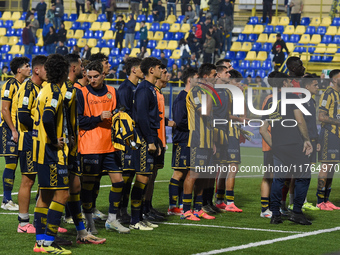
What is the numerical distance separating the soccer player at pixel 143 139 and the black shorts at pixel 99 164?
0.43m

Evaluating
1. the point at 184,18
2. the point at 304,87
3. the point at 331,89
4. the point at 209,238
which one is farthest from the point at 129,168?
the point at 184,18

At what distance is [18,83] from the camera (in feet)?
28.6

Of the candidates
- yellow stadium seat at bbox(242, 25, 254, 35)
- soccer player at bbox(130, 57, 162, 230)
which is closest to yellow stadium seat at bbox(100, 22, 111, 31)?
yellow stadium seat at bbox(242, 25, 254, 35)

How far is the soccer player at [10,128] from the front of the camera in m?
8.66

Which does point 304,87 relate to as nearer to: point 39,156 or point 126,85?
point 126,85

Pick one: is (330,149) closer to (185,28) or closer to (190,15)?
(190,15)

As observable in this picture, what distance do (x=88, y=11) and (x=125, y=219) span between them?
27.3 m

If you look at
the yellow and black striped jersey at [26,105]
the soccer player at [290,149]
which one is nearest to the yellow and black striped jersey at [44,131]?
the yellow and black striped jersey at [26,105]

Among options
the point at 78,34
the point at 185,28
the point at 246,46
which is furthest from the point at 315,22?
the point at 78,34

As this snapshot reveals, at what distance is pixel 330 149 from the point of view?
9.95 meters

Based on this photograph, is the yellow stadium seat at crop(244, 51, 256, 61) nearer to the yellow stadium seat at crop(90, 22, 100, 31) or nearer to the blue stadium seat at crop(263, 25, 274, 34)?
the blue stadium seat at crop(263, 25, 274, 34)

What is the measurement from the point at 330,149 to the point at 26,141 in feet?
16.0

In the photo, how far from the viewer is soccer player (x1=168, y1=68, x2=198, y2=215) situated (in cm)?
870

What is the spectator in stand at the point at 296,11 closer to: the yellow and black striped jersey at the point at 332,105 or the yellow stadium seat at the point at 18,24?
the yellow stadium seat at the point at 18,24
